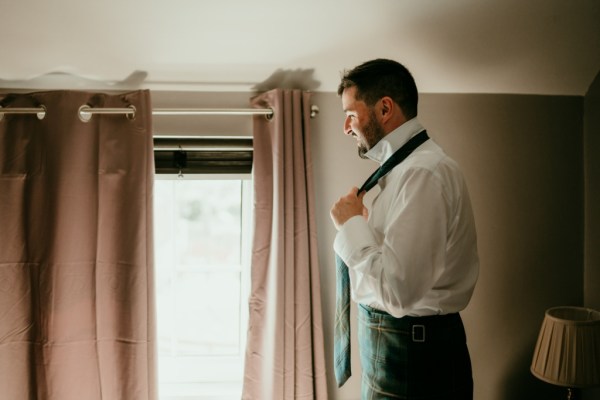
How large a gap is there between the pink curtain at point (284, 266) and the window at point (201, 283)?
266mm

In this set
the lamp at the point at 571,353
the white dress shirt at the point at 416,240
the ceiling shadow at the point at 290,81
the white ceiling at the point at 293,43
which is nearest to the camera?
the white dress shirt at the point at 416,240

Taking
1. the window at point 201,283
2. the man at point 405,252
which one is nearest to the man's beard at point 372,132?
the man at point 405,252

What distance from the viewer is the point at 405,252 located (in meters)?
1.06

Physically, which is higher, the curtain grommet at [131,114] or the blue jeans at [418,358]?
→ the curtain grommet at [131,114]

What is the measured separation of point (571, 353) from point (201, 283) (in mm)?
1525

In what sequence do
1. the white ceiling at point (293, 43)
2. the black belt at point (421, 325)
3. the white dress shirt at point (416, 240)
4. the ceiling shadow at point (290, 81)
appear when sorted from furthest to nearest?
the ceiling shadow at point (290, 81)
the white ceiling at point (293, 43)
the black belt at point (421, 325)
the white dress shirt at point (416, 240)

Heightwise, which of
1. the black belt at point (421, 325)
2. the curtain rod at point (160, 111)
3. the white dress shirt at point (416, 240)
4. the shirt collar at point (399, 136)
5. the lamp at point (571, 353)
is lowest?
the lamp at point (571, 353)

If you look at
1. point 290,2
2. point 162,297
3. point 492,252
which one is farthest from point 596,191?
point 162,297

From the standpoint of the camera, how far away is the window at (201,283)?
2.17 meters

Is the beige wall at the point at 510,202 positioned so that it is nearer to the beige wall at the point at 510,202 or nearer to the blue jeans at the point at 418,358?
the beige wall at the point at 510,202

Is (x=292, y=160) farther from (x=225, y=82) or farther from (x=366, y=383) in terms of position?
(x=366, y=383)

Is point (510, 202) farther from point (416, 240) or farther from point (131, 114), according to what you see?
point (131, 114)

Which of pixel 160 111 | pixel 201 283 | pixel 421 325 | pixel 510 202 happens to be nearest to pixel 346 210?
pixel 421 325

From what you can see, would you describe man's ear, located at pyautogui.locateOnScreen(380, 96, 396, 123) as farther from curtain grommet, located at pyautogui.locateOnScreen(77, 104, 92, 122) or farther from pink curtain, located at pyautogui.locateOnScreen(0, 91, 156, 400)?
curtain grommet, located at pyautogui.locateOnScreen(77, 104, 92, 122)
